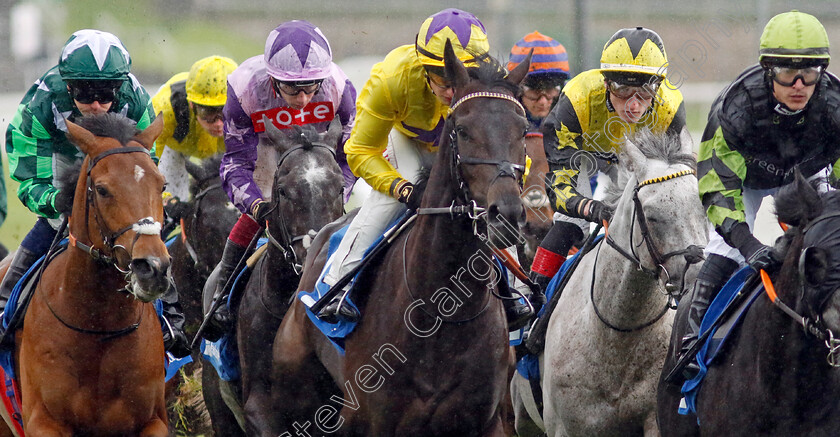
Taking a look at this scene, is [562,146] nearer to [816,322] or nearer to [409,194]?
[409,194]

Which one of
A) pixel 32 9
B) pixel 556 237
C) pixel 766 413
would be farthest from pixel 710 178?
pixel 32 9

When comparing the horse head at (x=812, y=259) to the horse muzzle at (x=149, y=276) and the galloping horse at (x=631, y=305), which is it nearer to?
the galloping horse at (x=631, y=305)

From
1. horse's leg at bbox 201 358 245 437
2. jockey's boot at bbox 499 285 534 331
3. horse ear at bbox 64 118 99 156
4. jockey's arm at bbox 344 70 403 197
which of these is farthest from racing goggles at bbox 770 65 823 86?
horse's leg at bbox 201 358 245 437

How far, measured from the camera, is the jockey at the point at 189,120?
28.3ft

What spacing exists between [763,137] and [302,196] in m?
2.48

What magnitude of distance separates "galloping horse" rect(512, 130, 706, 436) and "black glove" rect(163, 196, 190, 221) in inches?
145

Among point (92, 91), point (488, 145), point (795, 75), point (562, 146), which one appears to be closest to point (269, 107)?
point (92, 91)

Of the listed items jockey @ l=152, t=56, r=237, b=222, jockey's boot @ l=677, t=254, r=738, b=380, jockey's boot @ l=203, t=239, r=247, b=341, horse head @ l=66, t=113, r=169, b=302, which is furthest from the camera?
jockey @ l=152, t=56, r=237, b=222

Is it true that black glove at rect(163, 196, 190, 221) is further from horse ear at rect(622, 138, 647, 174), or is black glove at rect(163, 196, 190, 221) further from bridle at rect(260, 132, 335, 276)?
horse ear at rect(622, 138, 647, 174)

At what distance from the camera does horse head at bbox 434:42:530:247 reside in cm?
423

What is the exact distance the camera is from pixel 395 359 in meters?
4.89

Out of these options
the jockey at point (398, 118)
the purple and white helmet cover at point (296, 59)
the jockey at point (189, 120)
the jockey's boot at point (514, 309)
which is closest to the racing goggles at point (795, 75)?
the jockey at point (398, 118)

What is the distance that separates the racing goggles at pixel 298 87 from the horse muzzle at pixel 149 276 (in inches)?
76.6

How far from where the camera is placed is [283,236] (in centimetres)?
620
